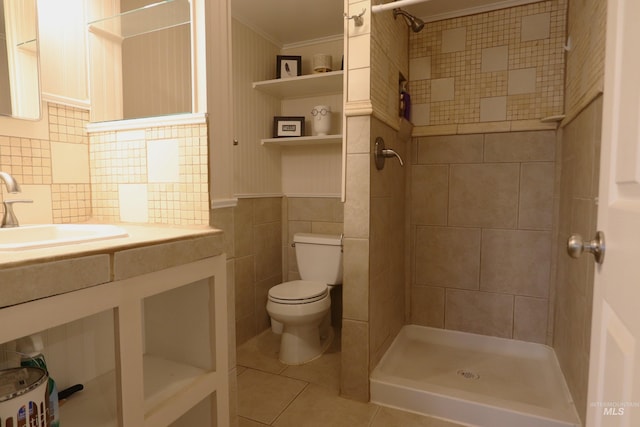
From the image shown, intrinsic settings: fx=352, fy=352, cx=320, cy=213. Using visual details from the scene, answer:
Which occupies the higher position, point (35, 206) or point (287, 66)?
point (287, 66)

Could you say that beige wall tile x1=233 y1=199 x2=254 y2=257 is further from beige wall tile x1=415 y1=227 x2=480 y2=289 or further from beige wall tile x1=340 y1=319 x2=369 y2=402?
beige wall tile x1=415 y1=227 x2=480 y2=289

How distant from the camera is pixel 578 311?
5.16 ft

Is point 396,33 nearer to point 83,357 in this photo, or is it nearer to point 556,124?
point 556,124

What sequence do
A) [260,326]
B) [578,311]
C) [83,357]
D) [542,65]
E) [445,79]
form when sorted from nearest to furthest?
[83,357] < [578,311] < [542,65] < [445,79] < [260,326]

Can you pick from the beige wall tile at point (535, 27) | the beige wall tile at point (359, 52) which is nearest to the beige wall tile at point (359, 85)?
the beige wall tile at point (359, 52)

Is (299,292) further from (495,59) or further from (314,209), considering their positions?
(495,59)

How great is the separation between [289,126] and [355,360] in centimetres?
172

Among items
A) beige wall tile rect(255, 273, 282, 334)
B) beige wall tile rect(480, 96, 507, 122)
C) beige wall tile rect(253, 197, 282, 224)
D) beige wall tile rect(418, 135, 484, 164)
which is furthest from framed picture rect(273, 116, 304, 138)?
beige wall tile rect(480, 96, 507, 122)

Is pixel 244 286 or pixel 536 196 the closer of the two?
pixel 536 196

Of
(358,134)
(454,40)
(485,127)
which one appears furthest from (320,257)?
(454,40)

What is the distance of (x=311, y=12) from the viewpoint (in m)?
2.34

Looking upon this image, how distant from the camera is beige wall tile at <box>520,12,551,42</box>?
216 cm

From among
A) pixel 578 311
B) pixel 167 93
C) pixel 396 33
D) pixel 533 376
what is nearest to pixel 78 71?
pixel 167 93

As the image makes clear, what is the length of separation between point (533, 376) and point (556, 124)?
1506 mm
